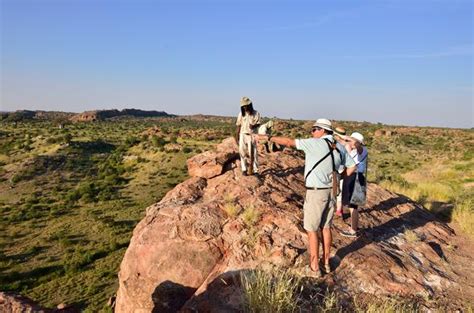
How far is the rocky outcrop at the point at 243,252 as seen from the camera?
6.23 m

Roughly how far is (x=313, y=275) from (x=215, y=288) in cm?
146

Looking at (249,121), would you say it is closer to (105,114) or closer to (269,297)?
(269,297)

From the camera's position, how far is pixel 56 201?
29.7 meters

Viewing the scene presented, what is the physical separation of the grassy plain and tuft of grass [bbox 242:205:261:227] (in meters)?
0.04

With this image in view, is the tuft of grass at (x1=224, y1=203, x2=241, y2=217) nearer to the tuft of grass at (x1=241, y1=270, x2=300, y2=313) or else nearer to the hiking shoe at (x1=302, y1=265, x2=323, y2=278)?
the hiking shoe at (x1=302, y1=265, x2=323, y2=278)

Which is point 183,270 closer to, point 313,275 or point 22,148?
point 313,275

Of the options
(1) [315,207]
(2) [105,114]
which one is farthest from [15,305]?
(2) [105,114]

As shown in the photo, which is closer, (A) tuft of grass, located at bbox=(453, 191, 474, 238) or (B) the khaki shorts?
(B) the khaki shorts

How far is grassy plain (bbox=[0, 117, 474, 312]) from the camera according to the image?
16.3 metres

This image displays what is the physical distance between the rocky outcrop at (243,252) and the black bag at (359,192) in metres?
0.66

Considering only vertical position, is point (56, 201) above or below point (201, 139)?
below

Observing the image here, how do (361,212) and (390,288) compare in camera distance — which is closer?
(390,288)

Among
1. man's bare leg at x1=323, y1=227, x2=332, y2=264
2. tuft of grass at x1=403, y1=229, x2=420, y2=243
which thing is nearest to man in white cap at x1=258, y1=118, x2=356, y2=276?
man's bare leg at x1=323, y1=227, x2=332, y2=264

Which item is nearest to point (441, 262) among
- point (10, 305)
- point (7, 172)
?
point (10, 305)
